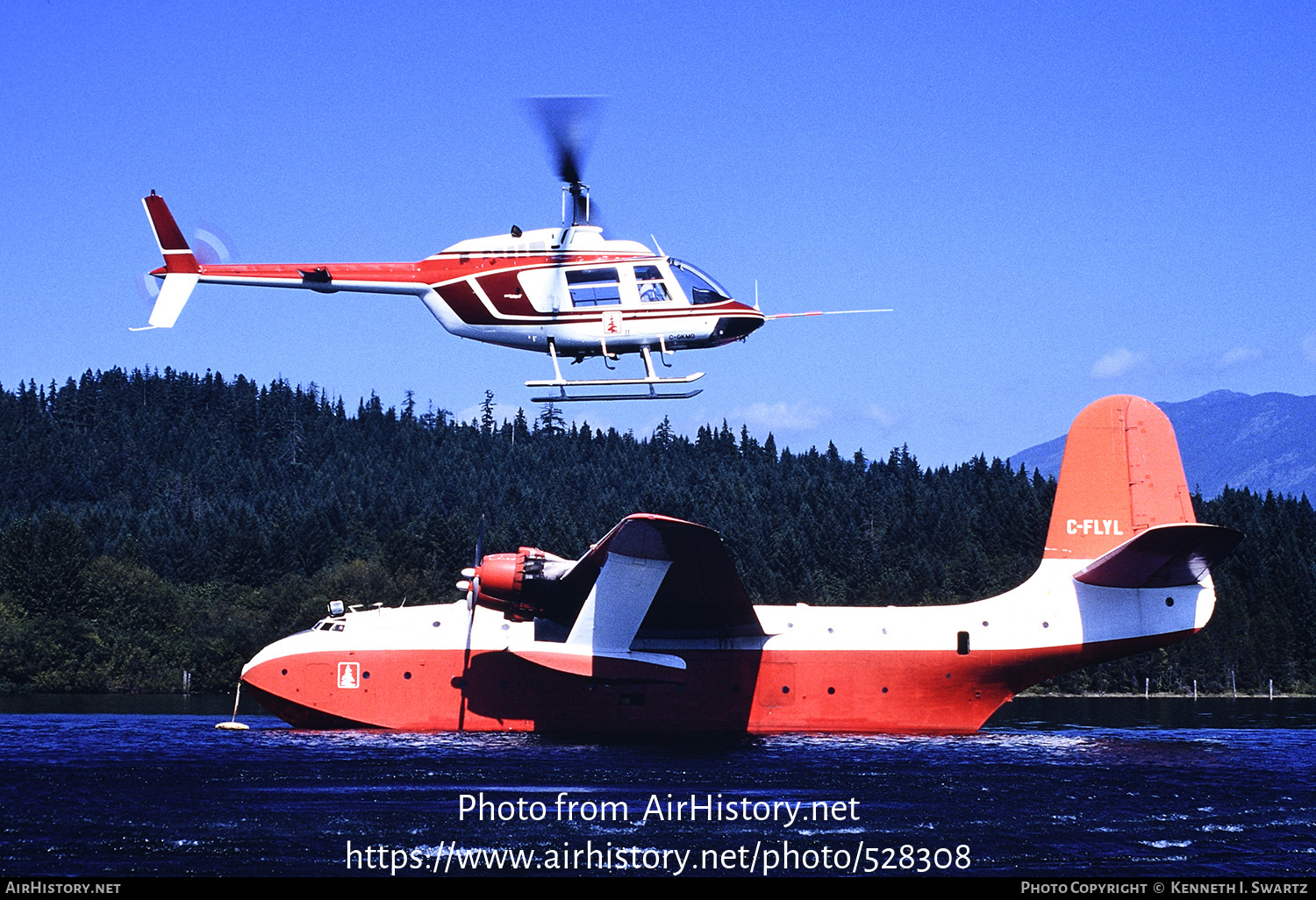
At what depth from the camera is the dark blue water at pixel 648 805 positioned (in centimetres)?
1544

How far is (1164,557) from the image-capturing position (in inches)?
1061

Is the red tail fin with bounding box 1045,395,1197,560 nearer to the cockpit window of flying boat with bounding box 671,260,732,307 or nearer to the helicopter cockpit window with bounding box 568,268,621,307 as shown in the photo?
the cockpit window of flying boat with bounding box 671,260,732,307

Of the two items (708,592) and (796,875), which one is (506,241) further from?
(796,875)

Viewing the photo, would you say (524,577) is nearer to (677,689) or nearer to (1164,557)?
(677,689)

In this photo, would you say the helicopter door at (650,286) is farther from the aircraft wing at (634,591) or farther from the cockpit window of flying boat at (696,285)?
the aircraft wing at (634,591)

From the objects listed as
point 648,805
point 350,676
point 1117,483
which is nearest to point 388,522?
point 350,676

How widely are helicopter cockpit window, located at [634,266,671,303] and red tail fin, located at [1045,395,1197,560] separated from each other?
11.4 m

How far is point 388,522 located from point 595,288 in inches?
3159

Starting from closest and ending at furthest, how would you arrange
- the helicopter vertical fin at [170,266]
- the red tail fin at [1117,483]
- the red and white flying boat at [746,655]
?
the helicopter vertical fin at [170,266] → the red and white flying boat at [746,655] → the red tail fin at [1117,483]

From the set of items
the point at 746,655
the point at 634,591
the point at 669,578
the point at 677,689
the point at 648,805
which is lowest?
the point at 648,805

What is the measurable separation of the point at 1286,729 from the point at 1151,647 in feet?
26.3

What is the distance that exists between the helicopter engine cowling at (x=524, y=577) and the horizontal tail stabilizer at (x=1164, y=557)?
477 inches

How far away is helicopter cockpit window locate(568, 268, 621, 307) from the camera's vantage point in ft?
80.0

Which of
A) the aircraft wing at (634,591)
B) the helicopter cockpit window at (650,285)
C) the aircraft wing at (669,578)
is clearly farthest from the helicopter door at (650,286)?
the aircraft wing at (634,591)
